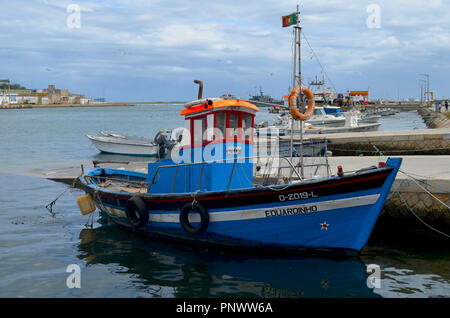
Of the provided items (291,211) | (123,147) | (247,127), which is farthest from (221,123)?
(123,147)

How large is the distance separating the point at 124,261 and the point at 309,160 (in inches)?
254

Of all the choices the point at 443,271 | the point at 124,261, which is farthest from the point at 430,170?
the point at 124,261

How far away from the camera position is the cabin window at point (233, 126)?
11.8 metres

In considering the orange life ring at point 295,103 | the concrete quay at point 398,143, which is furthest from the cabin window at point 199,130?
the concrete quay at point 398,143

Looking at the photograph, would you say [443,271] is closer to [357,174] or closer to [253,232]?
[357,174]

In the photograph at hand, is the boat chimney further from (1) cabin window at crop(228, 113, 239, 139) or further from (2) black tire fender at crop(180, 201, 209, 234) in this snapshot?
(2) black tire fender at crop(180, 201, 209, 234)

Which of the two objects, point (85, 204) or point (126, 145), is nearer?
point (85, 204)

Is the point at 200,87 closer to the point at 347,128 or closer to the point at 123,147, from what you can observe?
the point at 123,147

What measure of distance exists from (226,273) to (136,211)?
341 centimetres

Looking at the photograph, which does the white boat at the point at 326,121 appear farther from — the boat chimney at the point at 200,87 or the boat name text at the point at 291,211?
the boat name text at the point at 291,211

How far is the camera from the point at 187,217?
11008 mm

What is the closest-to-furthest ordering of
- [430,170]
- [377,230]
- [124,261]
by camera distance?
[124,261]
[377,230]
[430,170]
